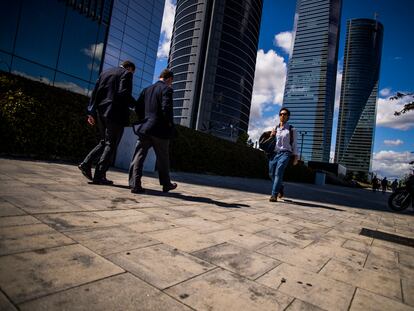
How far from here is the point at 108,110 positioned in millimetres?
4125

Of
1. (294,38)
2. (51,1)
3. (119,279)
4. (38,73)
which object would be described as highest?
(294,38)

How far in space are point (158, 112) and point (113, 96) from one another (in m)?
0.78

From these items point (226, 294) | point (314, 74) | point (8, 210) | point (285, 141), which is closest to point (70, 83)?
point (285, 141)

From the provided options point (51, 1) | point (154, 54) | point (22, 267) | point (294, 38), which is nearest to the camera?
point (22, 267)

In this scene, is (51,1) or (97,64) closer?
(51,1)

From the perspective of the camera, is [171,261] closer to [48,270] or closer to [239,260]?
[239,260]

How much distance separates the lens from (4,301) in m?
1.04

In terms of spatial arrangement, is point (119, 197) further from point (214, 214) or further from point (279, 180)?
point (279, 180)

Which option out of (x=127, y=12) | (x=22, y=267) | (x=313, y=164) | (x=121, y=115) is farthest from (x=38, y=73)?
(x=313, y=164)

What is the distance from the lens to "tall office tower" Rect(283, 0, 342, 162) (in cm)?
14325

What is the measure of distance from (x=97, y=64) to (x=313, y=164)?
42564mm

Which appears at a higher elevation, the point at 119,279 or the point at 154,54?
the point at 154,54

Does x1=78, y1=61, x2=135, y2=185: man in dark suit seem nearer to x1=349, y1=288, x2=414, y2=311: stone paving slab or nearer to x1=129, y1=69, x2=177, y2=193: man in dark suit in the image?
x1=129, y1=69, x2=177, y2=193: man in dark suit

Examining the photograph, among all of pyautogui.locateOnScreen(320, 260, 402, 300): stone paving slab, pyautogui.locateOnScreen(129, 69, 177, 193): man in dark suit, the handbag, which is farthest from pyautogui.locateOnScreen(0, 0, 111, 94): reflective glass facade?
pyautogui.locateOnScreen(320, 260, 402, 300): stone paving slab
